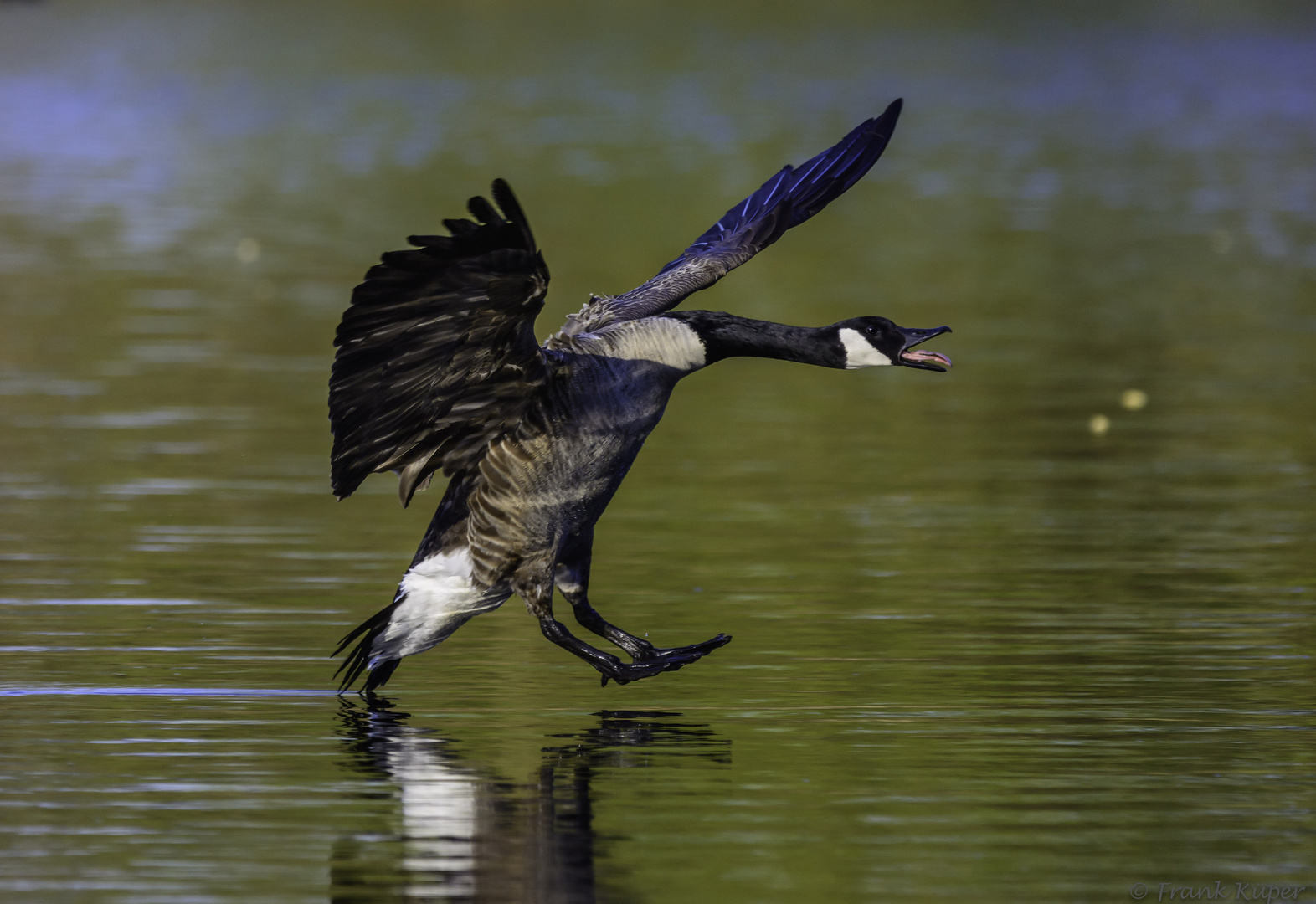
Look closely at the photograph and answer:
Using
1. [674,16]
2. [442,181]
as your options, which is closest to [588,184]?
[442,181]

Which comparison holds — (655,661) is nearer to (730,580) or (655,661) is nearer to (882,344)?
(882,344)

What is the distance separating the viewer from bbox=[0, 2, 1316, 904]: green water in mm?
7371

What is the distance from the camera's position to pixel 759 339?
1005 cm

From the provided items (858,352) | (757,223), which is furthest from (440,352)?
(757,223)

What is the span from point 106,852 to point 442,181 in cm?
3006

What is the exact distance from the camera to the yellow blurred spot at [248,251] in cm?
2727

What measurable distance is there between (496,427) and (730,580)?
2.85m

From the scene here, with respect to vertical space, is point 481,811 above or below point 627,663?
below

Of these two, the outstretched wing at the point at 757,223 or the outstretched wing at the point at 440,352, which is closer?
the outstretched wing at the point at 440,352

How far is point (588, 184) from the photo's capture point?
36.2 meters

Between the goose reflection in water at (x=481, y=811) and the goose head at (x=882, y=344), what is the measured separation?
6.51 ft

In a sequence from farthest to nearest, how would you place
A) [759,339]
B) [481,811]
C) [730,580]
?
[730,580] → [759,339] → [481,811]
